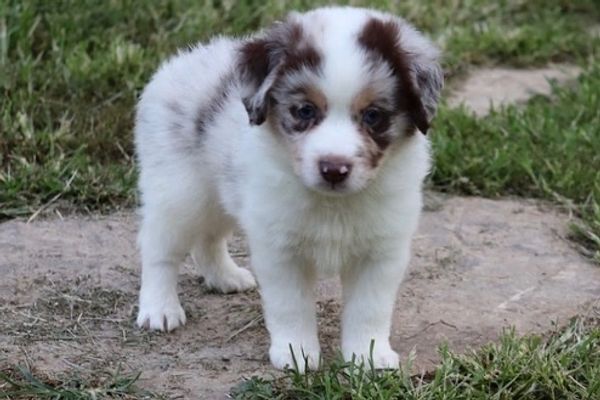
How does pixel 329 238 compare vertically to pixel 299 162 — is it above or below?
below

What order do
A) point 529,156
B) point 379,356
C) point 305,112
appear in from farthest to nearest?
point 529,156
point 379,356
point 305,112

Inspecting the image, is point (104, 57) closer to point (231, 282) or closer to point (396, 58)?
point (231, 282)

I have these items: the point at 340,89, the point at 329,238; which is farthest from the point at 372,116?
the point at 329,238

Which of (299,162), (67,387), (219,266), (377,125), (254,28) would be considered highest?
(377,125)

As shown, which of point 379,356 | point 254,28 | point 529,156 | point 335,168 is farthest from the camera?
point 254,28

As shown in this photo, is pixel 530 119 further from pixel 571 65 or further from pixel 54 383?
pixel 54 383

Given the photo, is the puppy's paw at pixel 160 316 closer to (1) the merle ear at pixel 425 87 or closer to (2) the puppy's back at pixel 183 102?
(2) the puppy's back at pixel 183 102

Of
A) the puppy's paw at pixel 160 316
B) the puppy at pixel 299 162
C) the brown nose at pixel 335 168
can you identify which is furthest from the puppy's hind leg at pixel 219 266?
the brown nose at pixel 335 168

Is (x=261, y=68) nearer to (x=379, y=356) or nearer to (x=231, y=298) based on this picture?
(x=379, y=356)

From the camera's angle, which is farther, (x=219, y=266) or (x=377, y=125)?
(x=219, y=266)
